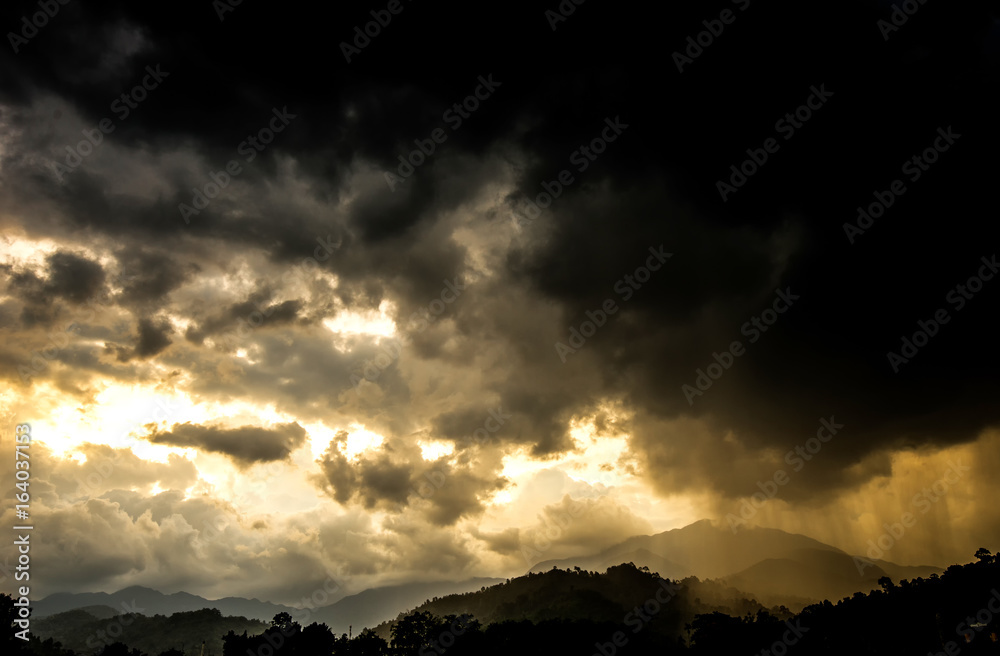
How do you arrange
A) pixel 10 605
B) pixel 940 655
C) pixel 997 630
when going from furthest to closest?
pixel 940 655 < pixel 997 630 < pixel 10 605

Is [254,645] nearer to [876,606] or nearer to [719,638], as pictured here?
[719,638]

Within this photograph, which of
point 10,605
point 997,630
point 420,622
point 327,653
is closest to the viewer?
point 10,605

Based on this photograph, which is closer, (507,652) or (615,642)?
(507,652)

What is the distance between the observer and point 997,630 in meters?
89.7

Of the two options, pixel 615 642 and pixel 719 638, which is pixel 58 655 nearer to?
pixel 615 642

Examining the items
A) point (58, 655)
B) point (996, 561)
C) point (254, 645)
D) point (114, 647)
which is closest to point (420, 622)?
point (254, 645)

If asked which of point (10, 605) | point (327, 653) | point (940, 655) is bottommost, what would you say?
point (940, 655)

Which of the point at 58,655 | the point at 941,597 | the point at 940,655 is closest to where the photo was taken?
the point at 940,655

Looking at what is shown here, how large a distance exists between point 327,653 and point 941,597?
125 metres

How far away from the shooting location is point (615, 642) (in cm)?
12144

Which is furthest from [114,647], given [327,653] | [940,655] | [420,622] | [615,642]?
[940,655]

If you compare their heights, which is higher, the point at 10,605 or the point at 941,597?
the point at 10,605

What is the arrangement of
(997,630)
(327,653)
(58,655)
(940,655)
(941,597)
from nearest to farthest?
(997,630) → (940,655) → (327,653) → (941,597) → (58,655)

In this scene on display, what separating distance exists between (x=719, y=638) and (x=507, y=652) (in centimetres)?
4227
